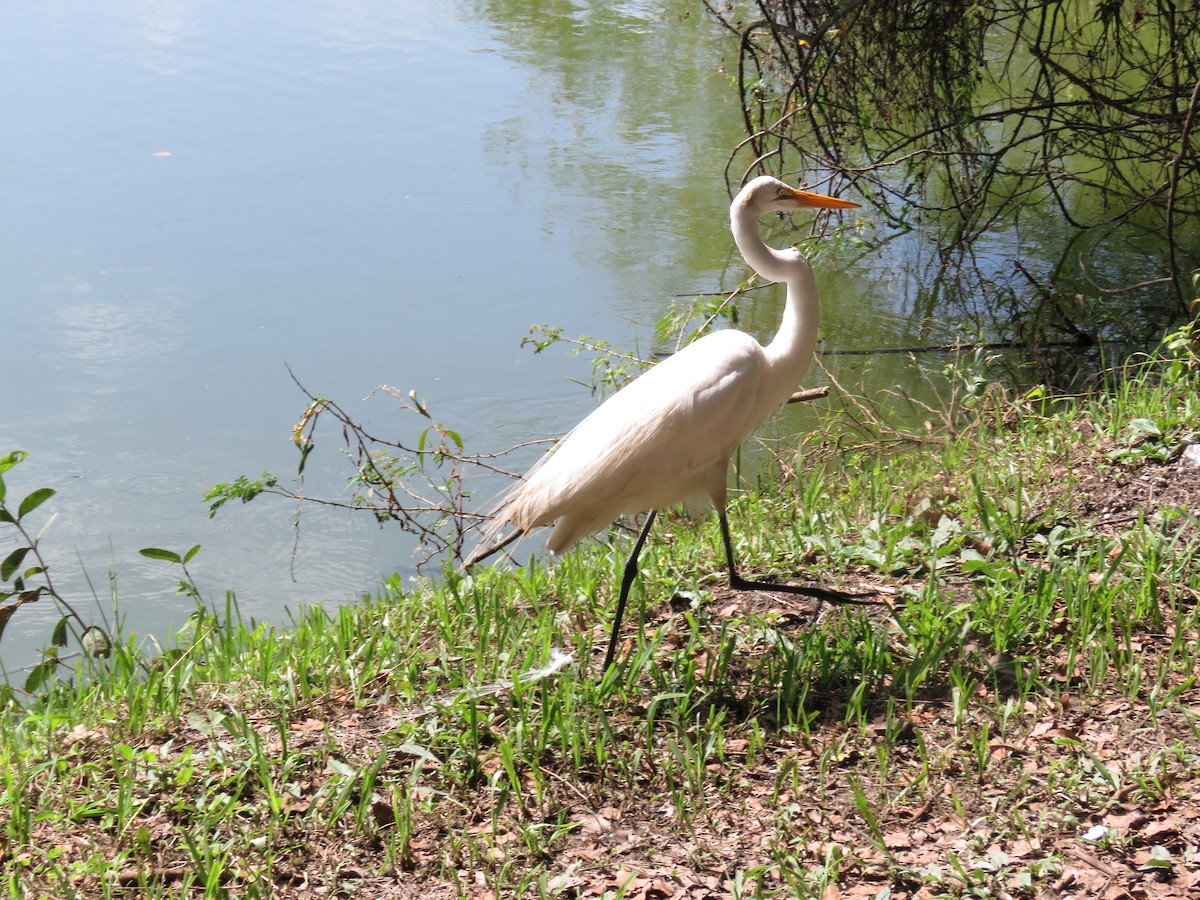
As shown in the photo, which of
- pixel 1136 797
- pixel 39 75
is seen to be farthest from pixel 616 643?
pixel 39 75

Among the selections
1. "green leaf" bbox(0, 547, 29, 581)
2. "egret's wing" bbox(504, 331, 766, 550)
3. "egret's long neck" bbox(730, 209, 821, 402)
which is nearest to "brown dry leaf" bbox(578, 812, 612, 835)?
"egret's wing" bbox(504, 331, 766, 550)

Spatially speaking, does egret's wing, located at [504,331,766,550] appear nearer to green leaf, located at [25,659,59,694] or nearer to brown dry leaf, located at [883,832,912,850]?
brown dry leaf, located at [883,832,912,850]

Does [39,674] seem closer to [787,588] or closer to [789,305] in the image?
[787,588]

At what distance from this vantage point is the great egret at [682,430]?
3.37m

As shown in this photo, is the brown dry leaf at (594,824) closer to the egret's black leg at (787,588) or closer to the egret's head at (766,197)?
the egret's black leg at (787,588)

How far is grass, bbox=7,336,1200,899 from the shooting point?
2.61m

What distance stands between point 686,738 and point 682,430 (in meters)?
0.88

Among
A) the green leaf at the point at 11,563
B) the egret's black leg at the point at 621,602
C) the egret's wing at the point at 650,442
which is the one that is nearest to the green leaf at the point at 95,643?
the green leaf at the point at 11,563

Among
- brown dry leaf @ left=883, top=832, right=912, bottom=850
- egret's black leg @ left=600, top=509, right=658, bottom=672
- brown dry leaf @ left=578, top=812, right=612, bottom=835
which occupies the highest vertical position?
egret's black leg @ left=600, top=509, right=658, bottom=672

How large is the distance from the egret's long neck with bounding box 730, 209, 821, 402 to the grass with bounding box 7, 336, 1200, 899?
68 centimetres

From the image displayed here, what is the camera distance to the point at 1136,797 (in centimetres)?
265

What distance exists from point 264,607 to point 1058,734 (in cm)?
337

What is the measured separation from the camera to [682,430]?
3375 millimetres

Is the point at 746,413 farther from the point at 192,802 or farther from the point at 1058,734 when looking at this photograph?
the point at 192,802
